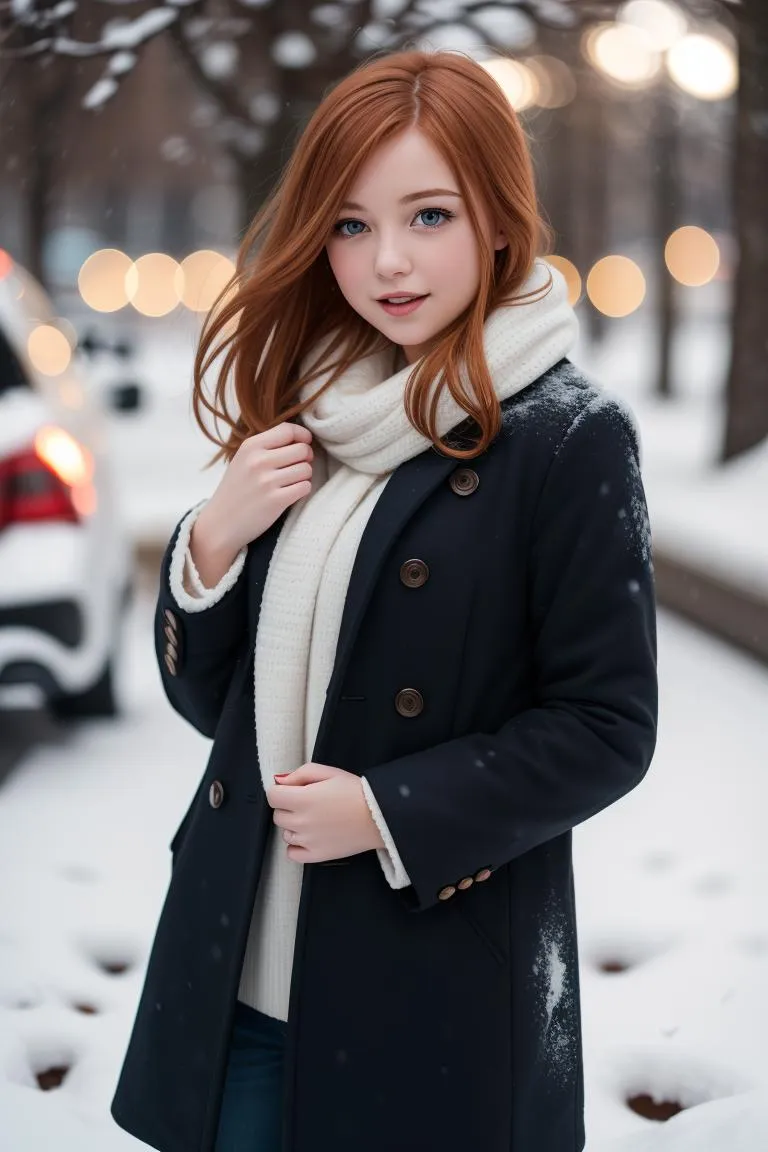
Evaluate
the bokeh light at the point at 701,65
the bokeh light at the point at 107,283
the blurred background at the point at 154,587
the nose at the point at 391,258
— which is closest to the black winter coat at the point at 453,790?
the nose at the point at 391,258

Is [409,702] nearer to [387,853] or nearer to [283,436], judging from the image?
[387,853]

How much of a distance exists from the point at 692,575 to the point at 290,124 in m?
3.11

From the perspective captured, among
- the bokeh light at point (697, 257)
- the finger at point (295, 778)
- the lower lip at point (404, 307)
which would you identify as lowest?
the finger at point (295, 778)

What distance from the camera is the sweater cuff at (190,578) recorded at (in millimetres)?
1743

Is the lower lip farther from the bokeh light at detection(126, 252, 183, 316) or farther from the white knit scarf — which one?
the bokeh light at detection(126, 252, 183, 316)

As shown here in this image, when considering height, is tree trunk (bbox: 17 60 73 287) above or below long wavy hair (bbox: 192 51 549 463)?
above

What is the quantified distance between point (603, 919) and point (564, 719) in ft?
7.68

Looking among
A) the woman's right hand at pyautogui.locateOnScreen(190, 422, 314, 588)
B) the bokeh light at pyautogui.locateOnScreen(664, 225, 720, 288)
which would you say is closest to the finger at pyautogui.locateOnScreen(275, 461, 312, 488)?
the woman's right hand at pyautogui.locateOnScreen(190, 422, 314, 588)

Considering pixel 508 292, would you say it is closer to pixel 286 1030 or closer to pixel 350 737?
pixel 350 737

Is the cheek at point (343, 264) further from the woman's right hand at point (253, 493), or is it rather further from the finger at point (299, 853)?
the finger at point (299, 853)

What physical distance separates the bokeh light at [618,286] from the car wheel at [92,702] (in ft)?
86.8

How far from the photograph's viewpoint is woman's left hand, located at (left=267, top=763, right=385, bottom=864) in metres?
1.58

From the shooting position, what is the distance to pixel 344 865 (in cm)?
166

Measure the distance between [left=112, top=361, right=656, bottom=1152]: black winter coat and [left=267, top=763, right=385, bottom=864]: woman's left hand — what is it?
0.04 meters
